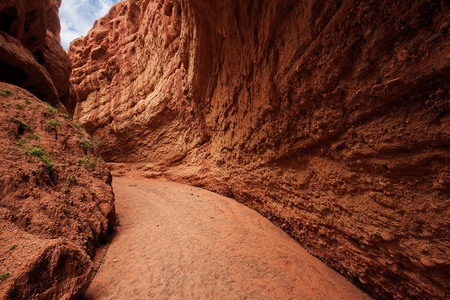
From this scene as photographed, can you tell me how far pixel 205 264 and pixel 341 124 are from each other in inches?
123

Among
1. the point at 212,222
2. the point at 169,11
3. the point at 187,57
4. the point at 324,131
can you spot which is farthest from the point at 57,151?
the point at 169,11

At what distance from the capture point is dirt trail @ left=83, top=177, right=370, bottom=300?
2221 mm

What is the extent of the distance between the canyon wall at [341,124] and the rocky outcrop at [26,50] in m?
5.32

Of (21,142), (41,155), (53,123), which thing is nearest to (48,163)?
(41,155)

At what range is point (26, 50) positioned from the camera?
582cm

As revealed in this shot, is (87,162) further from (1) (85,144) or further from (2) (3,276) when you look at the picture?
(2) (3,276)

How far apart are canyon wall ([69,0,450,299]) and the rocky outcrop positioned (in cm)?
532

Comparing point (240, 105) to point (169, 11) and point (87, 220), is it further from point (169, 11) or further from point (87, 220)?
point (169, 11)

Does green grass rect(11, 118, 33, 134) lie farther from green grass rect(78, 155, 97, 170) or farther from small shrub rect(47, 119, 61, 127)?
green grass rect(78, 155, 97, 170)

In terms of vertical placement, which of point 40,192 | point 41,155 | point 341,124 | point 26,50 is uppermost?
point 26,50

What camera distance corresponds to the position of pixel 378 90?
88.6 inches

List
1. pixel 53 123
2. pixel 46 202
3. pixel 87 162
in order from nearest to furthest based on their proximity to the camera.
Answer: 1. pixel 46 202
2. pixel 87 162
3. pixel 53 123

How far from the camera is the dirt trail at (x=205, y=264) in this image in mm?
2221

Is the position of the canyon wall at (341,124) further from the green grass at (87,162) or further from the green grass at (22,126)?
the green grass at (22,126)
